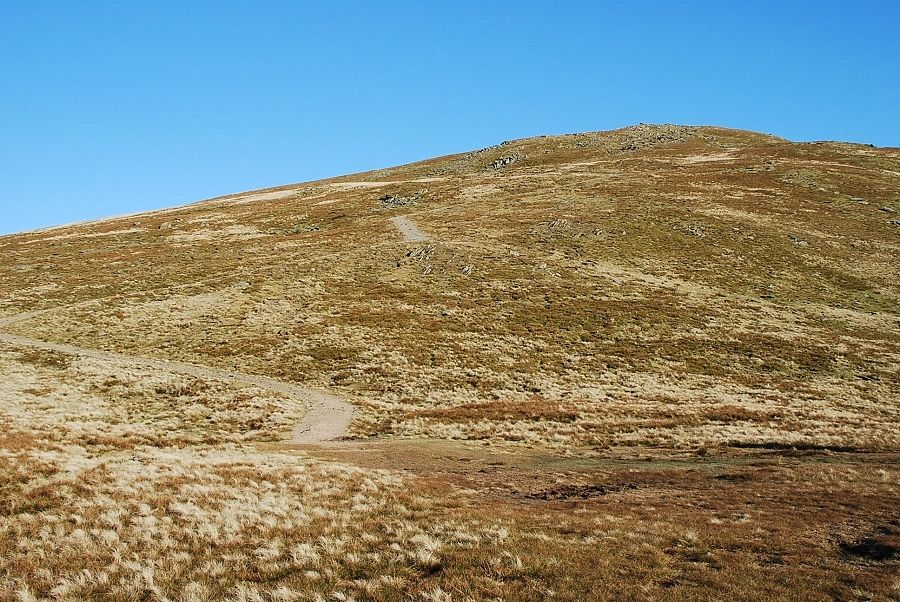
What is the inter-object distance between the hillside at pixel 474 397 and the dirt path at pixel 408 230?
0.75 m

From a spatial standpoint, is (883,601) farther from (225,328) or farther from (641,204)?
(641,204)

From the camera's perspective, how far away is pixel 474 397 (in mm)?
35906

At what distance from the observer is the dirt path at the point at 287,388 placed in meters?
29.0

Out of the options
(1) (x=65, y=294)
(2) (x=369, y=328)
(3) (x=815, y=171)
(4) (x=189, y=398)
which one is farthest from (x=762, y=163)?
(1) (x=65, y=294)

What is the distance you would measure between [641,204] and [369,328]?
192 ft

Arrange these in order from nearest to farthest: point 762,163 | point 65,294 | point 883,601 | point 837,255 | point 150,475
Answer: point 883,601 < point 150,475 < point 65,294 < point 837,255 < point 762,163

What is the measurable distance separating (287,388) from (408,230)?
4835cm

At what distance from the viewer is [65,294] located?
57.4 metres

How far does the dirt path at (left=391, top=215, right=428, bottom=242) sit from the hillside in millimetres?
748

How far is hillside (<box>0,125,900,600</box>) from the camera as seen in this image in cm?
1103

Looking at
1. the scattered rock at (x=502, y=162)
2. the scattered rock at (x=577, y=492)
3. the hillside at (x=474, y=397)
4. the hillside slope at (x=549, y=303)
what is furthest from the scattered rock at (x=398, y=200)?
the scattered rock at (x=577, y=492)

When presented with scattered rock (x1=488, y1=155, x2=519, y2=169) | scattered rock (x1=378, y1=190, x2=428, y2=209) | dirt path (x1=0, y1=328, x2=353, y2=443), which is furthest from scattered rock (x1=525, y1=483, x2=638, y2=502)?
scattered rock (x1=488, y1=155, x2=519, y2=169)

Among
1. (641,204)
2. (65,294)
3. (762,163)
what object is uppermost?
(762,163)

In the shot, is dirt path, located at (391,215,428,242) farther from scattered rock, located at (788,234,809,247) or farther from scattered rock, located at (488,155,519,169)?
scattered rock, located at (488,155,519,169)
